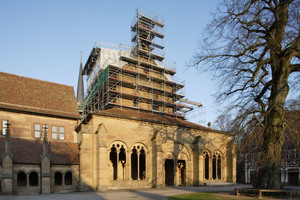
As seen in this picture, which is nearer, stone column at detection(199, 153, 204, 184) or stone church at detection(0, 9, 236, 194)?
stone church at detection(0, 9, 236, 194)

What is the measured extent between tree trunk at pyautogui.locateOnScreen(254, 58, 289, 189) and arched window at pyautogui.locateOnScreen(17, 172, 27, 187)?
59.7ft

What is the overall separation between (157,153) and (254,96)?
12.2m

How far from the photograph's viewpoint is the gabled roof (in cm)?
2428

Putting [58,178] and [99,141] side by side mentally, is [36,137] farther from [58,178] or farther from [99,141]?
[99,141]

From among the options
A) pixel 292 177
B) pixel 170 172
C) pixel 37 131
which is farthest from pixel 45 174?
pixel 292 177

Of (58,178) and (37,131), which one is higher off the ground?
(37,131)

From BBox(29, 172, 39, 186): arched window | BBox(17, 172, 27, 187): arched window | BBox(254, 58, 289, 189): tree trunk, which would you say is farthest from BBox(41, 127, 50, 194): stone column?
BBox(254, 58, 289, 189): tree trunk

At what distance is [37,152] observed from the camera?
22422 mm

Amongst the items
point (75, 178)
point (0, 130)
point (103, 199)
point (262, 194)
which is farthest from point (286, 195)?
point (0, 130)

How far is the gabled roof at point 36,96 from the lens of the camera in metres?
24.3

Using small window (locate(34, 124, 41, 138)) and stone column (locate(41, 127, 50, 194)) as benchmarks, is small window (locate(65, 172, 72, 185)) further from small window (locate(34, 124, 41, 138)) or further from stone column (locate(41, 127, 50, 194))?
small window (locate(34, 124, 41, 138))

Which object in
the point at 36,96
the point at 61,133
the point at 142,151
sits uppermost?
the point at 36,96

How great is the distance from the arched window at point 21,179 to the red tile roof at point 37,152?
1503mm

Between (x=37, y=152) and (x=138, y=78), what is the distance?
1675 centimetres
